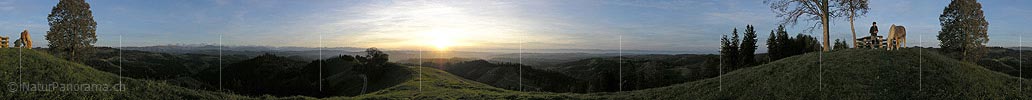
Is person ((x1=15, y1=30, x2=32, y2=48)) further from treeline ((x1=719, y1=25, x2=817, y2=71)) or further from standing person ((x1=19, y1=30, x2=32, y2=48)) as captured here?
treeline ((x1=719, y1=25, x2=817, y2=71))

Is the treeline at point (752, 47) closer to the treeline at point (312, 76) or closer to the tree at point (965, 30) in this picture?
the tree at point (965, 30)

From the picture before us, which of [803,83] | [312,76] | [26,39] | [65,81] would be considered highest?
[26,39]

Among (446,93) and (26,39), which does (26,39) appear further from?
(446,93)

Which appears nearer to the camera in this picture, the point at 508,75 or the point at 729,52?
the point at 508,75

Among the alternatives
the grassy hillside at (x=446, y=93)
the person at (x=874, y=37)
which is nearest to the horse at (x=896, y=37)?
the person at (x=874, y=37)

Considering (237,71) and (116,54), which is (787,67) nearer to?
(237,71)

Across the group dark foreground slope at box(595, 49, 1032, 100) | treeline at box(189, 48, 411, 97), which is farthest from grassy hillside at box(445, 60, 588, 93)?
dark foreground slope at box(595, 49, 1032, 100)

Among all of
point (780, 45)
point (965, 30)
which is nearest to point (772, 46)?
point (780, 45)
